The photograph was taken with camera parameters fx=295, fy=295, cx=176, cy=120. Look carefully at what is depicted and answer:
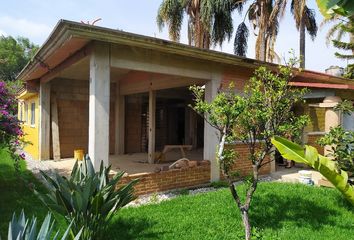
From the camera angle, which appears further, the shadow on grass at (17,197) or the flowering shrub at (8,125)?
the flowering shrub at (8,125)

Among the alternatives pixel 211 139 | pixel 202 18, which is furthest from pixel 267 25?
pixel 211 139

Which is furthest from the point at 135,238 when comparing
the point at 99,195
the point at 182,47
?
the point at 182,47

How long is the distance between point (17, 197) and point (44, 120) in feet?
19.2

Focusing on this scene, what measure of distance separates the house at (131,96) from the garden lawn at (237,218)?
1.56m

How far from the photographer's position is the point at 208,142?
879cm

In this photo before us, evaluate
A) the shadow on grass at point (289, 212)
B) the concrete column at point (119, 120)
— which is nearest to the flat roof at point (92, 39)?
the shadow on grass at point (289, 212)

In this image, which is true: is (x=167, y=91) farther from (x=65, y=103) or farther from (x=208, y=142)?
(x=208, y=142)

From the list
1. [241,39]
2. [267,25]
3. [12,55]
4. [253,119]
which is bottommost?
[253,119]

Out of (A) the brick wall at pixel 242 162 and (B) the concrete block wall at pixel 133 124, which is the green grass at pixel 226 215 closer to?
(A) the brick wall at pixel 242 162

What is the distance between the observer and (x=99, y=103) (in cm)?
657

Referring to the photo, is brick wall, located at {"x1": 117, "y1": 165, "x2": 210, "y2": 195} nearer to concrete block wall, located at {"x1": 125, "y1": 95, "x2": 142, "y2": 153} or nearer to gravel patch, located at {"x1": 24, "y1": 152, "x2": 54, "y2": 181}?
gravel patch, located at {"x1": 24, "y1": 152, "x2": 54, "y2": 181}

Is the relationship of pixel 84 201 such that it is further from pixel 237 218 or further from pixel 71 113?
pixel 71 113

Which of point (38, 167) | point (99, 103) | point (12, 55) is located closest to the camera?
point (99, 103)

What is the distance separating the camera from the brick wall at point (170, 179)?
7.24m
